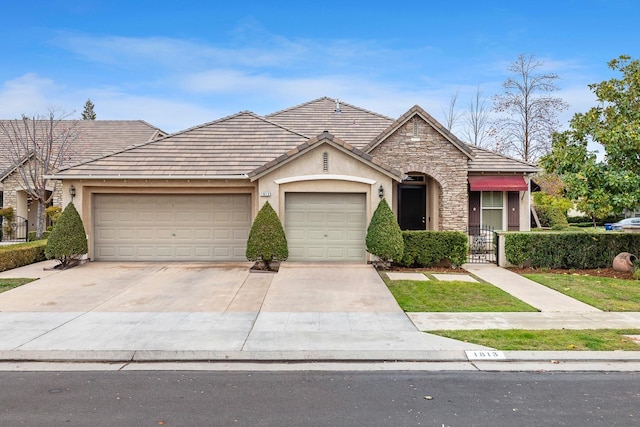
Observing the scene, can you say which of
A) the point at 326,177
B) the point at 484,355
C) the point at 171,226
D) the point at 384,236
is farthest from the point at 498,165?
the point at 484,355

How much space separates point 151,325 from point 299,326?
262 cm

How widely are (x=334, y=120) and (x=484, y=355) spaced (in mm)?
17302

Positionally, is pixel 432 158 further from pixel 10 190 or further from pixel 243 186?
pixel 10 190

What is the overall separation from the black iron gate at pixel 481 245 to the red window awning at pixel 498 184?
5.69 ft

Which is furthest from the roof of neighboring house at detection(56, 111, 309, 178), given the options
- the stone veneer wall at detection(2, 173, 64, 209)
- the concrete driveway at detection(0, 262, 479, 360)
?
the stone veneer wall at detection(2, 173, 64, 209)

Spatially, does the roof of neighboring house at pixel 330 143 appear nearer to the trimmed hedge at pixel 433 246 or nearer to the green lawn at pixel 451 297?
the trimmed hedge at pixel 433 246

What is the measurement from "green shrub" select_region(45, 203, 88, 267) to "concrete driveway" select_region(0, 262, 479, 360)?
0.60 metres

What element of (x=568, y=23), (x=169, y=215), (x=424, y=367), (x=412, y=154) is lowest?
(x=424, y=367)

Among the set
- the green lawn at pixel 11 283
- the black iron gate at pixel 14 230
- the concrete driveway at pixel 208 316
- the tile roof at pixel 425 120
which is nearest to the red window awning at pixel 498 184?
the tile roof at pixel 425 120

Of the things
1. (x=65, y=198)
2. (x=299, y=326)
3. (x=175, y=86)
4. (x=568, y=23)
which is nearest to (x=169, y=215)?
(x=65, y=198)

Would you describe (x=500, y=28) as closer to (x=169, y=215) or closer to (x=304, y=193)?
(x=304, y=193)

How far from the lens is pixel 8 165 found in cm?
2403

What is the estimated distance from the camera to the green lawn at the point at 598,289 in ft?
A: 33.1

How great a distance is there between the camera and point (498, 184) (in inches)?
744
